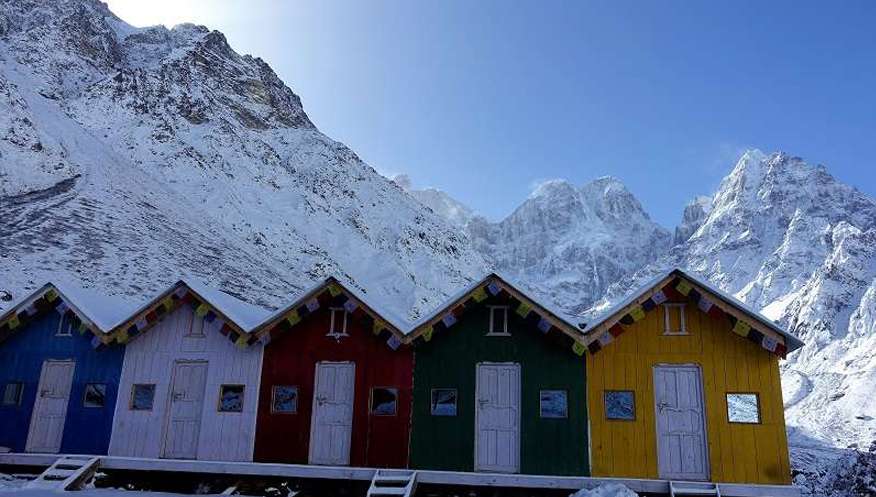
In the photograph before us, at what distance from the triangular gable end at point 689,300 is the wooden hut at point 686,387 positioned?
26 millimetres

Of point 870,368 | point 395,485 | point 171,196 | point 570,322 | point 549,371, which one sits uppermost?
point 171,196

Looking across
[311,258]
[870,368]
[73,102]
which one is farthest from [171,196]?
[870,368]

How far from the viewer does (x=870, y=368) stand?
388ft

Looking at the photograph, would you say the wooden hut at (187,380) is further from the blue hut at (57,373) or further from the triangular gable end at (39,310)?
the triangular gable end at (39,310)

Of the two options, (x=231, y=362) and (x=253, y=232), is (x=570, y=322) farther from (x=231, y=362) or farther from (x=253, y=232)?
(x=253, y=232)

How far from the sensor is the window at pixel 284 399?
19.9 meters

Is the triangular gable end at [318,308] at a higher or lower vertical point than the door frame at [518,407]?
higher

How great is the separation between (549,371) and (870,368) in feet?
404

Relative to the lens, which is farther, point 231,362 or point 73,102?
point 73,102

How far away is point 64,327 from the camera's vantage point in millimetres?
21672

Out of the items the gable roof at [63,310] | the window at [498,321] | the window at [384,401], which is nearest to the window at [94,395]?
the gable roof at [63,310]

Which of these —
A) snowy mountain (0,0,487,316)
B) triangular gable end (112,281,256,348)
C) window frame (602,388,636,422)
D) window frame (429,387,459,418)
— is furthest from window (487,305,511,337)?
snowy mountain (0,0,487,316)

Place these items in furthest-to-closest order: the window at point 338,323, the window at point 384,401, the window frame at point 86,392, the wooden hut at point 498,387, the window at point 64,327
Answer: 1. the window at point 64,327
2. the window frame at point 86,392
3. the window at point 338,323
4. the window at point 384,401
5. the wooden hut at point 498,387

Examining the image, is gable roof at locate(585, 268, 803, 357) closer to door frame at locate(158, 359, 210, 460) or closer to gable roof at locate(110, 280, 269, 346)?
gable roof at locate(110, 280, 269, 346)
